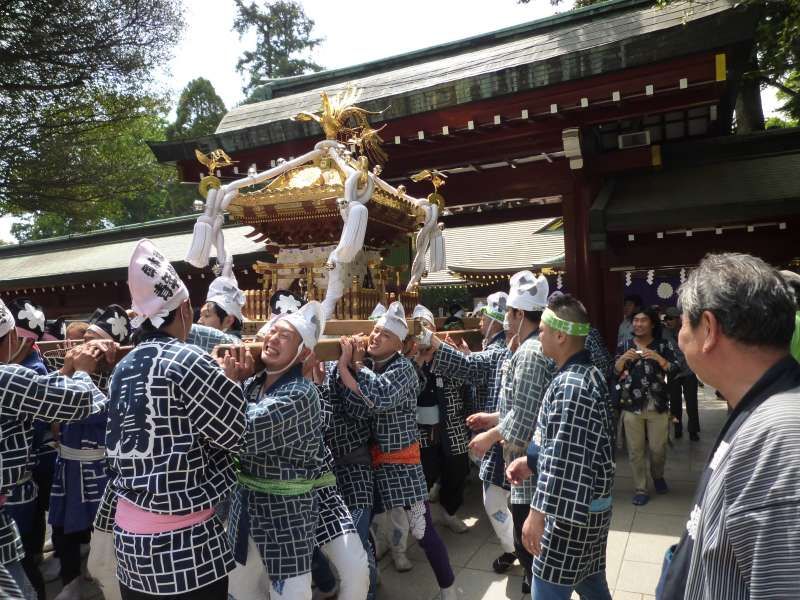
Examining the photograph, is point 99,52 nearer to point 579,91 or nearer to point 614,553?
point 579,91

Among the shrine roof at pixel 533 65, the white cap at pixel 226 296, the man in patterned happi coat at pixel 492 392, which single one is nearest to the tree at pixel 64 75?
the shrine roof at pixel 533 65

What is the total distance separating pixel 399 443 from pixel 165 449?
1563mm

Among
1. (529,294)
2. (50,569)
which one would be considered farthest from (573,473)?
(50,569)

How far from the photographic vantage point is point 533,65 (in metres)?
5.27

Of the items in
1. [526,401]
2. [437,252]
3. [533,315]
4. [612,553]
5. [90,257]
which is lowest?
[612,553]

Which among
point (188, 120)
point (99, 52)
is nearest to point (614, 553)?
point (99, 52)

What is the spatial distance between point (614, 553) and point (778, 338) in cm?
334

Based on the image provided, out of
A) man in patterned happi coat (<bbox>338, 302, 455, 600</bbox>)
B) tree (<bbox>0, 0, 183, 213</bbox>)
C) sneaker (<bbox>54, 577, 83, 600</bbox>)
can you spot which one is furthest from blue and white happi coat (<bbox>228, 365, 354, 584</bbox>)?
tree (<bbox>0, 0, 183, 213</bbox>)

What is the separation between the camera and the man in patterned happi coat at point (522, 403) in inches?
106

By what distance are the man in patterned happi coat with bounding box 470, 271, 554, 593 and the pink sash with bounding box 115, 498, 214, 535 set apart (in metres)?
1.43

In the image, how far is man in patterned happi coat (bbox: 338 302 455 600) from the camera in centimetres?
313

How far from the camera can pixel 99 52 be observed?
1160 cm

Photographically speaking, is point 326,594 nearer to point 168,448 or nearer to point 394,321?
point 394,321

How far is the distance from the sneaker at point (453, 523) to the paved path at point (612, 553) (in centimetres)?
5
